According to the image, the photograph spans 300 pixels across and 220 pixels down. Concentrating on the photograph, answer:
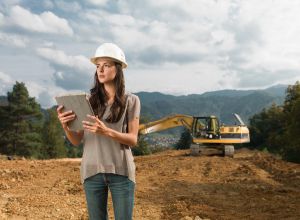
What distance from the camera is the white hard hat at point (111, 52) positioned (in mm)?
2990

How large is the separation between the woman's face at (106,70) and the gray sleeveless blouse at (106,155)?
0.59 feet

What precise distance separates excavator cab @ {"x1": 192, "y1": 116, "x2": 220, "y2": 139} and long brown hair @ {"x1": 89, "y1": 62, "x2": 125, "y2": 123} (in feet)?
57.8

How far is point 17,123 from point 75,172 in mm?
30412

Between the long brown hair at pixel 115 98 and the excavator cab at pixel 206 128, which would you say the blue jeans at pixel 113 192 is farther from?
the excavator cab at pixel 206 128

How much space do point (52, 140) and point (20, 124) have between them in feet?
33.8

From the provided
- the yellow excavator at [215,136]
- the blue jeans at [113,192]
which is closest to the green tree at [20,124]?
the yellow excavator at [215,136]

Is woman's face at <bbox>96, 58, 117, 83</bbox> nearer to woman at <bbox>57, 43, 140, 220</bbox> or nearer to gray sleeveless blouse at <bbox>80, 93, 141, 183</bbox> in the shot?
woman at <bbox>57, 43, 140, 220</bbox>

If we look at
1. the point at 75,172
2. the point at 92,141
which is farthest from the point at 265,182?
the point at 92,141

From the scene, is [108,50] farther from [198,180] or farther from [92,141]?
[198,180]

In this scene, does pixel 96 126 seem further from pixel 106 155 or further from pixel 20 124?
pixel 20 124

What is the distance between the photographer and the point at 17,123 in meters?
43.7

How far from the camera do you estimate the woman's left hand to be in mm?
2799

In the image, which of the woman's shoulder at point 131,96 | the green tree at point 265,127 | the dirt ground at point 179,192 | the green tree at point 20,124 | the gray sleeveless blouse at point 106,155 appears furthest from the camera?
the green tree at point 265,127

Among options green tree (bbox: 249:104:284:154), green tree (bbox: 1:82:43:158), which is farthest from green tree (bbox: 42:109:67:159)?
green tree (bbox: 249:104:284:154)
